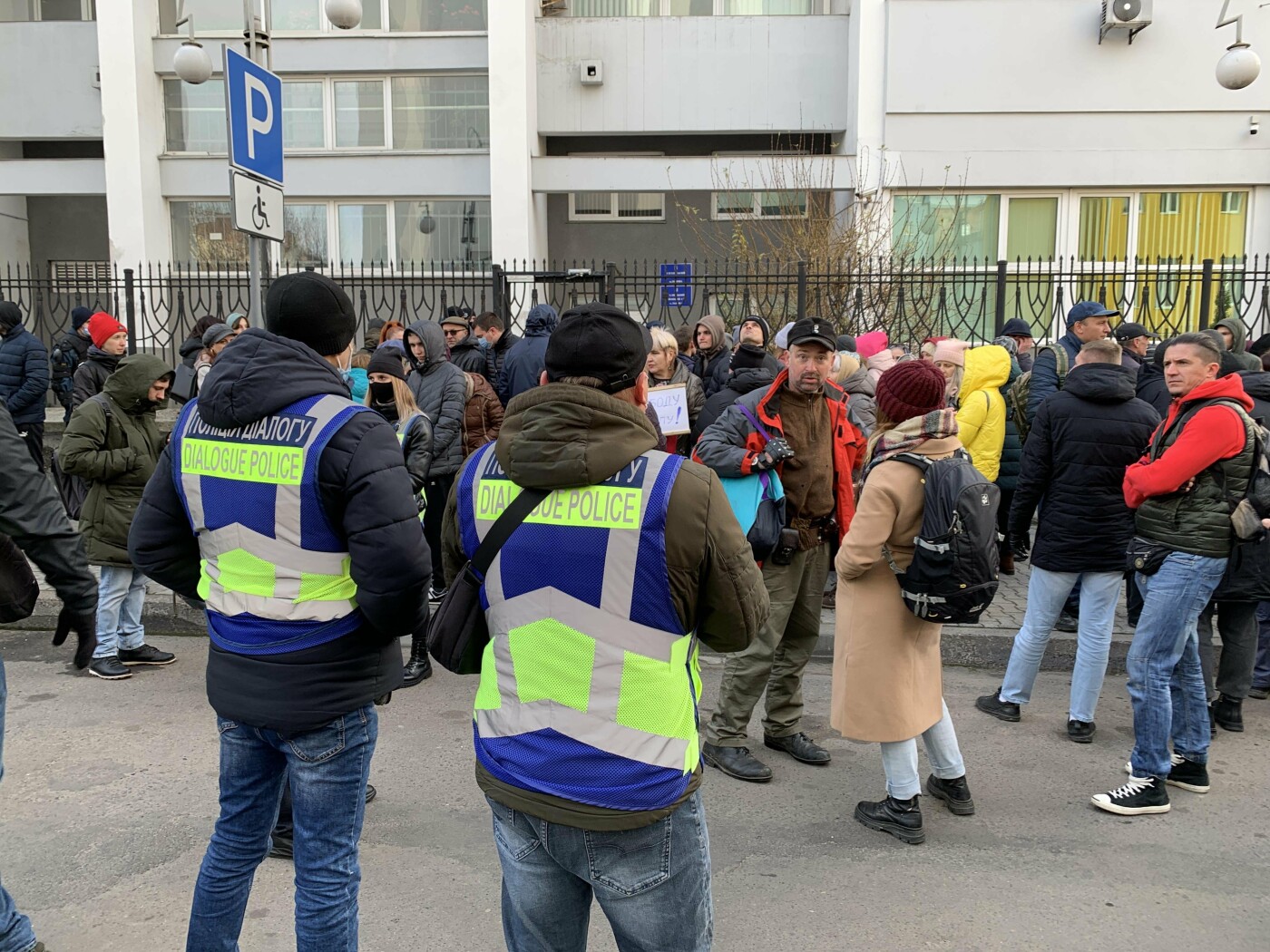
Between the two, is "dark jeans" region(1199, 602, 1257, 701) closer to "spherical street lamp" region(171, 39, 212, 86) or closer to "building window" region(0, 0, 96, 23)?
"spherical street lamp" region(171, 39, 212, 86)

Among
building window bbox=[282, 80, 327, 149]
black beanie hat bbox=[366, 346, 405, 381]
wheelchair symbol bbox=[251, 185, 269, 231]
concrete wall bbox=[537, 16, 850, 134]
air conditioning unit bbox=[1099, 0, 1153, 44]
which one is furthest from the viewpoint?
building window bbox=[282, 80, 327, 149]

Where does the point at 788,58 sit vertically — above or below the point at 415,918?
above

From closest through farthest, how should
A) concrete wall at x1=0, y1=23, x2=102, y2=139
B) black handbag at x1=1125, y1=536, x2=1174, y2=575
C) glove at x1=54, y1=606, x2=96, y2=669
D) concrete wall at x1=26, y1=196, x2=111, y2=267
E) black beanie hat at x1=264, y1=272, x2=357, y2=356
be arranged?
black beanie hat at x1=264, y1=272, x2=357, y2=356, glove at x1=54, y1=606, x2=96, y2=669, black handbag at x1=1125, y1=536, x2=1174, y2=575, concrete wall at x1=0, y1=23, x2=102, y2=139, concrete wall at x1=26, y1=196, x2=111, y2=267

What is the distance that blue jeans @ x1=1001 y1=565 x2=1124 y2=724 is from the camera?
197 inches

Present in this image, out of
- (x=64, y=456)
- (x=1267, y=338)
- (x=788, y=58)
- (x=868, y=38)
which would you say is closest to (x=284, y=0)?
(x=788, y=58)

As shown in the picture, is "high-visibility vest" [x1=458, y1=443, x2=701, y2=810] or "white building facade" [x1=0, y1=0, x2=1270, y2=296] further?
"white building facade" [x1=0, y1=0, x2=1270, y2=296]

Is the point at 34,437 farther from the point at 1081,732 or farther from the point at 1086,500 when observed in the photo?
the point at 1081,732

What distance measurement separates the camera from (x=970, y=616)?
386 centimetres

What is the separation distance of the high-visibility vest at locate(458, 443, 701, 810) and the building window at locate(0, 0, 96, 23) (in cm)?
2144

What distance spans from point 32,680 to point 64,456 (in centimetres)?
134

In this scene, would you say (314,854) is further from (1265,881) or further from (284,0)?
(284,0)

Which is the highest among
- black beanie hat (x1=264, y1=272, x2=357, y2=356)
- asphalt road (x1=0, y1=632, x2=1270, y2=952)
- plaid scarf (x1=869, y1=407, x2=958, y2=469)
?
black beanie hat (x1=264, y1=272, x2=357, y2=356)

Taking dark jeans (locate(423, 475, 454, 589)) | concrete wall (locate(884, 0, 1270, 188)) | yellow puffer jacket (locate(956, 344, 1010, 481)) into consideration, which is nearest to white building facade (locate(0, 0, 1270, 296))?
concrete wall (locate(884, 0, 1270, 188))

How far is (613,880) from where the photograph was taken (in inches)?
84.4
